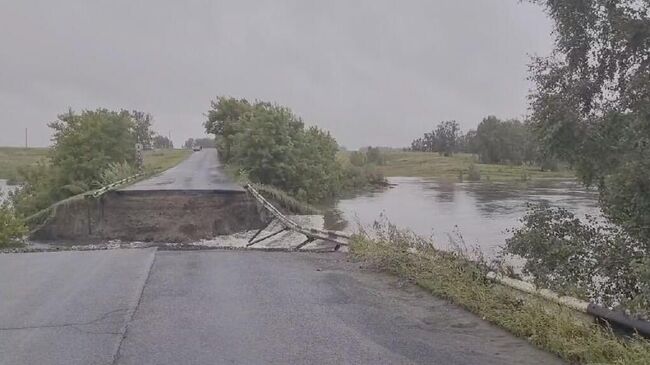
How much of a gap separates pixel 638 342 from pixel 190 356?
12.6 feet

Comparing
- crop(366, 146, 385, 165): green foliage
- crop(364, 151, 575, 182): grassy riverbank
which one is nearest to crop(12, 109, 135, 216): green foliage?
crop(364, 151, 575, 182): grassy riverbank

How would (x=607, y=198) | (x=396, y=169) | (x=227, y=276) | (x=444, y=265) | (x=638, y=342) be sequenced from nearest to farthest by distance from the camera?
(x=638, y=342) < (x=607, y=198) < (x=444, y=265) < (x=227, y=276) < (x=396, y=169)

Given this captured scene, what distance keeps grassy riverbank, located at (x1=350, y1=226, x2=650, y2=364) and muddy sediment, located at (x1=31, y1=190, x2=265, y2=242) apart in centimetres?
1521

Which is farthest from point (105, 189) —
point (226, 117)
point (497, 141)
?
point (497, 141)

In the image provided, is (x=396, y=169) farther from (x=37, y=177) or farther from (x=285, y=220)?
(x=285, y=220)

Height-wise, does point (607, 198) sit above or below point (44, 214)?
above

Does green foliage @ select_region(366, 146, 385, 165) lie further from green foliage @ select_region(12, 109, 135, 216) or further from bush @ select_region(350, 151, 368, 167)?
green foliage @ select_region(12, 109, 135, 216)

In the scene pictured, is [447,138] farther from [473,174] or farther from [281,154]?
[281,154]

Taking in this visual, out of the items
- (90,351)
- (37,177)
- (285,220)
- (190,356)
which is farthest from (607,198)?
(37,177)

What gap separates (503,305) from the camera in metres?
7.56

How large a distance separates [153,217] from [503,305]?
21.3m

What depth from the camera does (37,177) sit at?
1836 inches

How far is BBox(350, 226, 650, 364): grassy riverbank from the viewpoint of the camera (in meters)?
5.68

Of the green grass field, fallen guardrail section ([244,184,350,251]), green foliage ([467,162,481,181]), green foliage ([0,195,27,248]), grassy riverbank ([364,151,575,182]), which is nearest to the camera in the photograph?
fallen guardrail section ([244,184,350,251])
